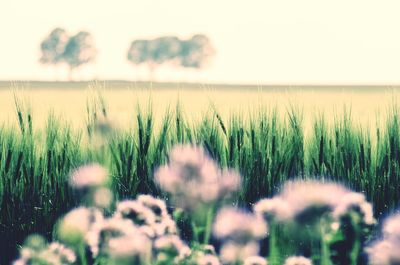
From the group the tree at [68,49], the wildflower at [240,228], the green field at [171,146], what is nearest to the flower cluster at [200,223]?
the wildflower at [240,228]

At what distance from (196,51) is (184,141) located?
66429 millimetres

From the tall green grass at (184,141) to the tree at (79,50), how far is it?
62256mm

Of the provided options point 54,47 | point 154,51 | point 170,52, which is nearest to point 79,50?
point 54,47

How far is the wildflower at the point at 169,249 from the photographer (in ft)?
10.3

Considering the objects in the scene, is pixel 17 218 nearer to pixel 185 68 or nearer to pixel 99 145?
pixel 99 145

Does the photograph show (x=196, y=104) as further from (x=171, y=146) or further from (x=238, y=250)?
(x=238, y=250)

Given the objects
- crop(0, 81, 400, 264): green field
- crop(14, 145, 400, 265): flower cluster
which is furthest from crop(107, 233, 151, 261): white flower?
crop(0, 81, 400, 264): green field

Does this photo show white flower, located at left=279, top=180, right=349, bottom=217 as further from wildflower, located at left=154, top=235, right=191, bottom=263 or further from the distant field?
the distant field

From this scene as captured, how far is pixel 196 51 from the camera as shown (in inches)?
2832

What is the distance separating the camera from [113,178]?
5.86m

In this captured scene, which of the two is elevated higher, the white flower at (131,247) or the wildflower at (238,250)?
the white flower at (131,247)

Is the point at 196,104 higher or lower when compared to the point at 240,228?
lower

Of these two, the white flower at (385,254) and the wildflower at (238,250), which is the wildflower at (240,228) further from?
the white flower at (385,254)

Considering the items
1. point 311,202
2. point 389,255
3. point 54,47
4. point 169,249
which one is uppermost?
point 54,47
